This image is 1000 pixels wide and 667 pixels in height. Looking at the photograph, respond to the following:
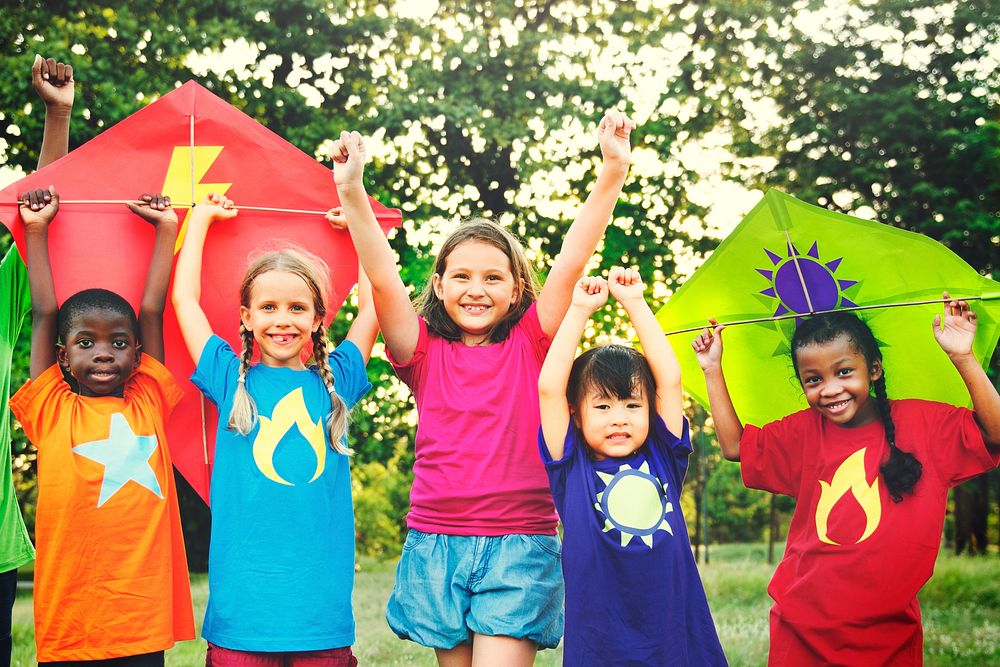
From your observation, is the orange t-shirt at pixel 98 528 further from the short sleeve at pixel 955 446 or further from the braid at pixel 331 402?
the short sleeve at pixel 955 446

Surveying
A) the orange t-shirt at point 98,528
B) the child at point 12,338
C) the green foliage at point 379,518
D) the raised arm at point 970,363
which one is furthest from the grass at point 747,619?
the green foliage at point 379,518

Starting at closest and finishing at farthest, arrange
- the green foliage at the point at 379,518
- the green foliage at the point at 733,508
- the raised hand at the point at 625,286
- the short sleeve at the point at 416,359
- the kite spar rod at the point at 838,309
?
the raised hand at the point at 625,286, the kite spar rod at the point at 838,309, the short sleeve at the point at 416,359, the green foliage at the point at 379,518, the green foliage at the point at 733,508

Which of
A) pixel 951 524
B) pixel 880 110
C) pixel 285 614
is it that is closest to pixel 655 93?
pixel 880 110

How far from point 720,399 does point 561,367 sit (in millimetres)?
902

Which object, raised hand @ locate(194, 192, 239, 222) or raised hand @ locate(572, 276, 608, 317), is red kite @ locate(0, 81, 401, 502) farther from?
raised hand @ locate(572, 276, 608, 317)

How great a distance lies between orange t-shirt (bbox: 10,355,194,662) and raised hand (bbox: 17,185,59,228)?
0.54m

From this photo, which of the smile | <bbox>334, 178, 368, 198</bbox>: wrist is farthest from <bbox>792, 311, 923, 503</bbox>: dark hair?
<bbox>334, 178, 368, 198</bbox>: wrist

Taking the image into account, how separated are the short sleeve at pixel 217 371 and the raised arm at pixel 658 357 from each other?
130 cm

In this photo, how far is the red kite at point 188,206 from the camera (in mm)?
3631

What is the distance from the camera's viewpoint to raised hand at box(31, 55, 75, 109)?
3.68 meters

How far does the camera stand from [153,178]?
150 inches

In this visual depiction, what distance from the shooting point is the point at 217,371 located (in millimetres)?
3326

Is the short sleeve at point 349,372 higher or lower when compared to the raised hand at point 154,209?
lower

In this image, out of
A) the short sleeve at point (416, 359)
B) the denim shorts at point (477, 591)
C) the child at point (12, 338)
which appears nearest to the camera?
the denim shorts at point (477, 591)
